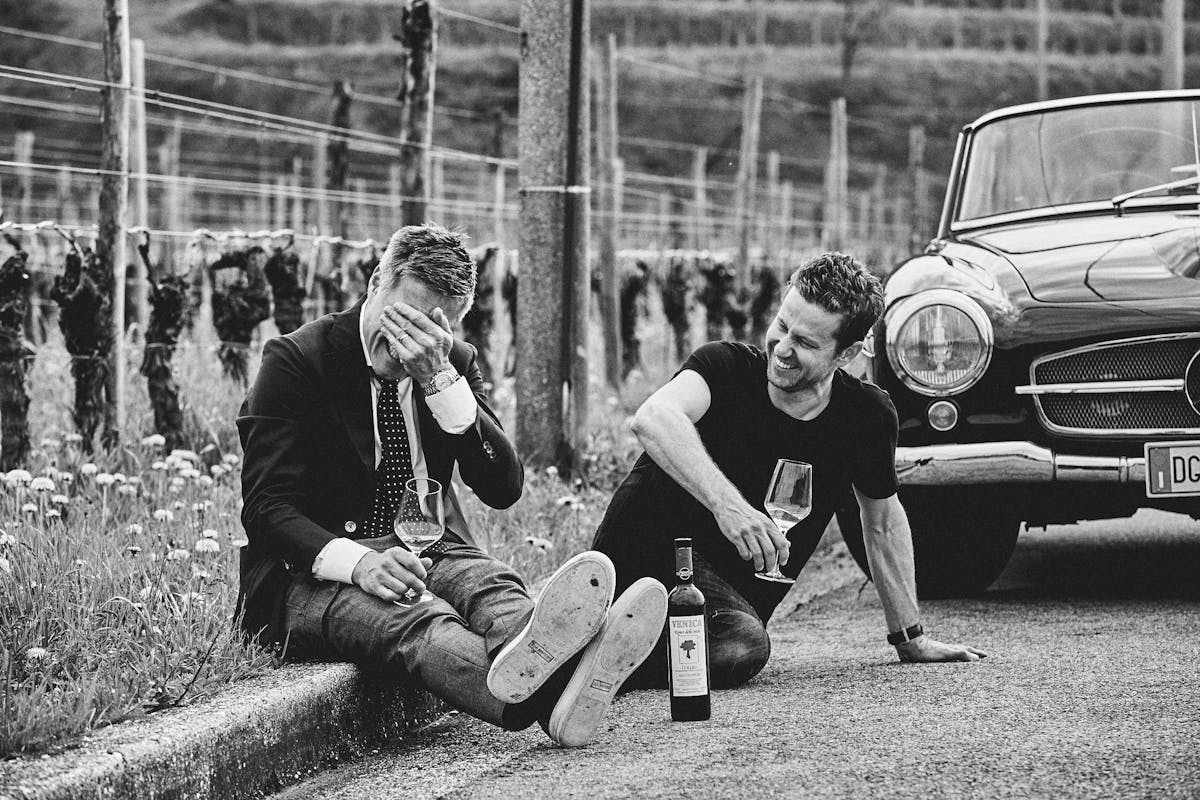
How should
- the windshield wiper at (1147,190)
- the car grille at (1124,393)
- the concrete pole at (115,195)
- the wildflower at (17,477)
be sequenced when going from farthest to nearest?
the concrete pole at (115,195) < the windshield wiper at (1147,190) < the car grille at (1124,393) < the wildflower at (17,477)

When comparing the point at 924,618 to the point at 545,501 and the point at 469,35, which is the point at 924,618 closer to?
the point at 545,501

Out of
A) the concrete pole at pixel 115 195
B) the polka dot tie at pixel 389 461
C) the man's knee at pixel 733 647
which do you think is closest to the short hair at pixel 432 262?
the polka dot tie at pixel 389 461

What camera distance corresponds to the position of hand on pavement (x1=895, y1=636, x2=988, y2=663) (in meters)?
4.91

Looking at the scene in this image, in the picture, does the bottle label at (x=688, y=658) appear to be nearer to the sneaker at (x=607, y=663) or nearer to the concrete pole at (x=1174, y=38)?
the sneaker at (x=607, y=663)

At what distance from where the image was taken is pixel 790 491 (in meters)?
4.37

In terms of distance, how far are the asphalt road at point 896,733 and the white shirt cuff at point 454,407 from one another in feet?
2.53

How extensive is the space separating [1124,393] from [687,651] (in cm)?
228

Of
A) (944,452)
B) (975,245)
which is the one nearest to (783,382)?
(944,452)

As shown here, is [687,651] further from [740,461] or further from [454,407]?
[454,407]

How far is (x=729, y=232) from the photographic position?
3741cm

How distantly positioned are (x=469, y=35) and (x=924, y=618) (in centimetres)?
8992

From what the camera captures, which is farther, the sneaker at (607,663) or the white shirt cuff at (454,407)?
the white shirt cuff at (454,407)

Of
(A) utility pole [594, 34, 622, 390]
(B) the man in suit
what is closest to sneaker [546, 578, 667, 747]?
(B) the man in suit

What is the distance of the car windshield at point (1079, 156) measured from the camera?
704 cm
